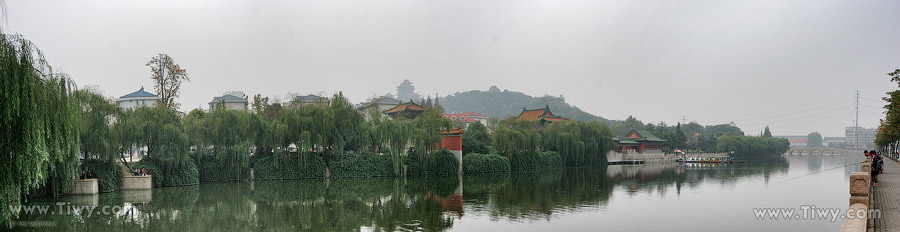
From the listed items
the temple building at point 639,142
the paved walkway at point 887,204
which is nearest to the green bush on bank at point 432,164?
the paved walkway at point 887,204

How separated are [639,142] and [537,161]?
18835 millimetres

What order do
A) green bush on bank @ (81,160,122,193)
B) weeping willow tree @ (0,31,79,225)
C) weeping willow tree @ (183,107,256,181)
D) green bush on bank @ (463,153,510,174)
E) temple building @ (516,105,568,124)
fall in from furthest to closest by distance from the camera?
temple building @ (516,105,568,124) < green bush on bank @ (463,153,510,174) < weeping willow tree @ (183,107,256,181) < green bush on bank @ (81,160,122,193) < weeping willow tree @ (0,31,79,225)

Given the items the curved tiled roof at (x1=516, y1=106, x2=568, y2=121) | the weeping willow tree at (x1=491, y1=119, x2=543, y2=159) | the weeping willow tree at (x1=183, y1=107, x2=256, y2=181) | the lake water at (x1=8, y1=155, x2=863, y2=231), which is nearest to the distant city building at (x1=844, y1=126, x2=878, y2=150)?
the curved tiled roof at (x1=516, y1=106, x2=568, y2=121)

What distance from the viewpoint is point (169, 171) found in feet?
67.3

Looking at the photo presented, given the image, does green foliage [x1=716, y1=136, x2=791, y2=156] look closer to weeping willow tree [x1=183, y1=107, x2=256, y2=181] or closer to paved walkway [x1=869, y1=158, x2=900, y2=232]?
paved walkway [x1=869, y1=158, x2=900, y2=232]

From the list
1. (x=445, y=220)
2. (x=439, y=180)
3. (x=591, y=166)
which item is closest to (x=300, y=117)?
(x=439, y=180)

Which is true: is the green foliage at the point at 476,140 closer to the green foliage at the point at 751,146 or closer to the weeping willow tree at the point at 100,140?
the weeping willow tree at the point at 100,140

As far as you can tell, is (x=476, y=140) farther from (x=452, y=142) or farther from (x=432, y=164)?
(x=432, y=164)

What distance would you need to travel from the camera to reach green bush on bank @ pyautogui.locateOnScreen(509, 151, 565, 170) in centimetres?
3228

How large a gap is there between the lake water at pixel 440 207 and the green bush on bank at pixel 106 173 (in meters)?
0.75

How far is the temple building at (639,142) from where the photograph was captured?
154 ft

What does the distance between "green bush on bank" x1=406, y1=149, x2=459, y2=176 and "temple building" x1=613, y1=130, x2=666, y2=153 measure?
2170 cm

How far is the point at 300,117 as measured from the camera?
23953 millimetres

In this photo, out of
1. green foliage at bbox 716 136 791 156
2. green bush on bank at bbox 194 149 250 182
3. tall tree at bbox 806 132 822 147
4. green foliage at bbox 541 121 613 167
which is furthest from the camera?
tall tree at bbox 806 132 822 147
